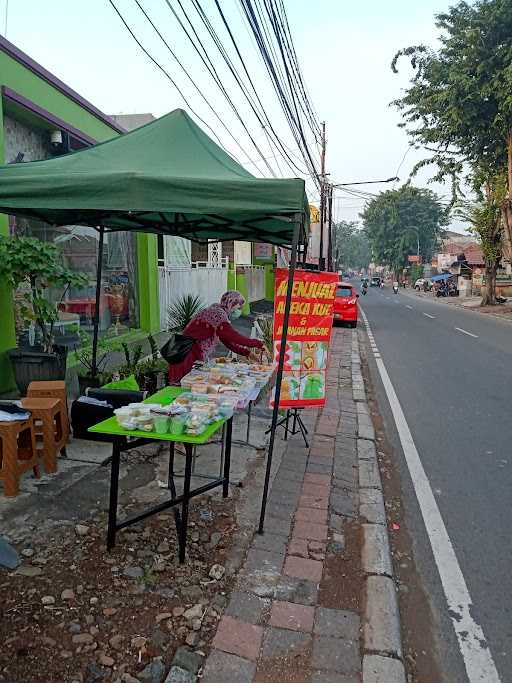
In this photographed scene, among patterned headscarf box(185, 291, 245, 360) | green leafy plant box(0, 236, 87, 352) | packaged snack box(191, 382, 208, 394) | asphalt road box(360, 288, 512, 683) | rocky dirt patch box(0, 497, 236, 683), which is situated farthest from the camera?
green leafy plant box(0, 236, 87, 352)

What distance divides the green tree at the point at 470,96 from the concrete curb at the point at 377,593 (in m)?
16.9

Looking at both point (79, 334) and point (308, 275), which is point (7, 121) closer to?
point (79, 334)

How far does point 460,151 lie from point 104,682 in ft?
81.0

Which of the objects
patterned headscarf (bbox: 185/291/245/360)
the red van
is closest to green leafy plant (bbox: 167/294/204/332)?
patterned headscarf (bbox: 185/291/245/360)

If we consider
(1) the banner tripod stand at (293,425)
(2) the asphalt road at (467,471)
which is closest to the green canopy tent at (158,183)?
(2) the asphalt road at (467,471)

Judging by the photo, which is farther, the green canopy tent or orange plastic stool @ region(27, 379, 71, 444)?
orange plastic stool @ region(27, 379, 71, 444)

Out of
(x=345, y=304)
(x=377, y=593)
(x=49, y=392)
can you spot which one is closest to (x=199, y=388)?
(x=49, y=392)

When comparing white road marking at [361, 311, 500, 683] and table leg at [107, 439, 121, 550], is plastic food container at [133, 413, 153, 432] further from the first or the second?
white road marking at [361, 311, 500, 683]

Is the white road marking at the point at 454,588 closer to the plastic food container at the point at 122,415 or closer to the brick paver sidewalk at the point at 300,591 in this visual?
the brick paver sidewalk at the point at 300,591

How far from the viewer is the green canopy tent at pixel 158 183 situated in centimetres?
315

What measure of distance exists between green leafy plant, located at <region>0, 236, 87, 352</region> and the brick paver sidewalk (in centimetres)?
327

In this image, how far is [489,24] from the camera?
1777cm

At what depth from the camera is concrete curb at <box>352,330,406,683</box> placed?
2369mm

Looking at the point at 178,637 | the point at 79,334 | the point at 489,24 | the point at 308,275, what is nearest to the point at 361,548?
the point at 178,637
